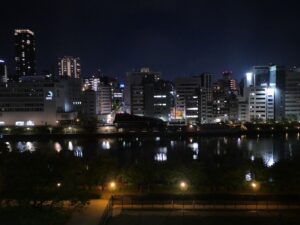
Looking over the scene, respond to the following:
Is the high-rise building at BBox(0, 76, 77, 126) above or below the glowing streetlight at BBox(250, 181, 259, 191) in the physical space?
above

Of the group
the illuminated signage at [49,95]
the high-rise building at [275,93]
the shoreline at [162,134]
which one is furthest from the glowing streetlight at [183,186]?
the high-rise building at [275,93]

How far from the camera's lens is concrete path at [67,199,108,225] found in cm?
482

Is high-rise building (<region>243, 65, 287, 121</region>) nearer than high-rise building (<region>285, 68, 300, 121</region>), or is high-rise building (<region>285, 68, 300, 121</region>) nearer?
high-rise building (<region>243, 65, 287, 121</region>)

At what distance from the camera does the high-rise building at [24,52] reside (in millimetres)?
49344

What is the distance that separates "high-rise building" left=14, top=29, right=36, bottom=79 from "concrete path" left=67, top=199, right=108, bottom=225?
46.9 m

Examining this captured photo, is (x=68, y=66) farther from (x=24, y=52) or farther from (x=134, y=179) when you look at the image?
(x=134, y=179)

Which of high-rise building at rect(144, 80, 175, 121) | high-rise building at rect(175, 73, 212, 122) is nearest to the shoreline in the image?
high-rise building at rect(175, 73, 212, 122)

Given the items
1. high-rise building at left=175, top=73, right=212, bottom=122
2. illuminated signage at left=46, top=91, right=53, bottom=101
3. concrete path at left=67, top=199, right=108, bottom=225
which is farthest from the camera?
high-rise building at left=175, top=73, right=212, bottom=122

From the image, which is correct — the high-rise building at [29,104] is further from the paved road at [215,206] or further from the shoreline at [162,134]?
the paved road at [215,206]

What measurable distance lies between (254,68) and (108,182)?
87.4ft

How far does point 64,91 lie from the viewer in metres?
24.7

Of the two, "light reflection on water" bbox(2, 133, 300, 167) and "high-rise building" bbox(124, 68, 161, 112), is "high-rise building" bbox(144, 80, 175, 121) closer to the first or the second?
"high-rise building" bbox(124, 68, 161, 112)

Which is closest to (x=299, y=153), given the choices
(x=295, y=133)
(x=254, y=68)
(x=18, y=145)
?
(x=295, y=133)

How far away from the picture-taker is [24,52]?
49.8 metres
